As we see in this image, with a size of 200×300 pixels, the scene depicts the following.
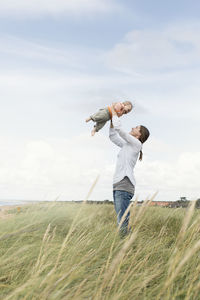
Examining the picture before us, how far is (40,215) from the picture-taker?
6312 millimetres

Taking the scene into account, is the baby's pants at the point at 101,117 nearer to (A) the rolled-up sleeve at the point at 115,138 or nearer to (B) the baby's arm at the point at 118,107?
(B) the baby's arm at the point at 118,107

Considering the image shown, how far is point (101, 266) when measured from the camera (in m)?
2.82

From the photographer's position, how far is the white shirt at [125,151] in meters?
4.11

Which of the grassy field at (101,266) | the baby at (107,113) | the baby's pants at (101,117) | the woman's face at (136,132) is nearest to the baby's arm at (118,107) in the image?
the baby at (107,113)

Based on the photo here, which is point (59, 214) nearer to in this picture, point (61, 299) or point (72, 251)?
point (72, 251)

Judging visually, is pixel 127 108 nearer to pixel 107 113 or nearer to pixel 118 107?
pixel 118 107

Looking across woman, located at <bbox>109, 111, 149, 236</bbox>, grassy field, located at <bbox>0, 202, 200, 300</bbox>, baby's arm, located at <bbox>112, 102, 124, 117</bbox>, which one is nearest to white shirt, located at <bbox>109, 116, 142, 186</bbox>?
woman, located at <bbox>109, 111, 149, 236</bbox>

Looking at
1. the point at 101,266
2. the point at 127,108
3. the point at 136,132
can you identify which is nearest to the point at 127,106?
the point at 127,108

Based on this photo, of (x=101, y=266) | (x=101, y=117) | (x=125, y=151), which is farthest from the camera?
(x=125, y=151)

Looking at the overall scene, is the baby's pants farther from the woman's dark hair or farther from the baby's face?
the woman's dark hair

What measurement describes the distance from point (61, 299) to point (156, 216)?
4.86 metres

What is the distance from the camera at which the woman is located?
4074mm

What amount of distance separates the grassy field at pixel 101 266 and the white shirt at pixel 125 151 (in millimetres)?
676

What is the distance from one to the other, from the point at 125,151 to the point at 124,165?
185 mm
